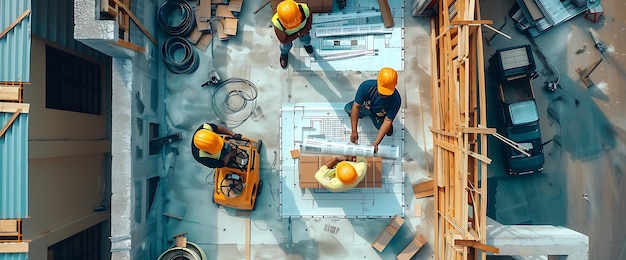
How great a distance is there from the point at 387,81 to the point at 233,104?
140 inches

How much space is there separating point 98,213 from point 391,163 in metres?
6.85

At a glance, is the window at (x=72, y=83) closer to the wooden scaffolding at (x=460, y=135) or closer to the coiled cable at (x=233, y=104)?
the coiled cable at (x=233, y=104)

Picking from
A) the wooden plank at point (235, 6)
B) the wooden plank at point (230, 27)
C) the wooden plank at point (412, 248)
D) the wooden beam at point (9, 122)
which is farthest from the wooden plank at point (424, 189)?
the wooden beam at point (9, 122)

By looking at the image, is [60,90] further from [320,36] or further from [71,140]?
[320,36]

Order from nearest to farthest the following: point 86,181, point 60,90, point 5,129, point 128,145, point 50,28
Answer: point 5,129, point 128,145, point 50,28, point 60,90, point 86,181

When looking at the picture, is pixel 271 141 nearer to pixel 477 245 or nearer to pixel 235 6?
pixel 235 6

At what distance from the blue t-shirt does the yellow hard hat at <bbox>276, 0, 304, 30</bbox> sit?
5.28 feet

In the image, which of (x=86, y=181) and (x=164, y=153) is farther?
(x=86, y=181)

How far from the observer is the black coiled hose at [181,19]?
8102 mm

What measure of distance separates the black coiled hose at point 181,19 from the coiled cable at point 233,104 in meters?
1.34

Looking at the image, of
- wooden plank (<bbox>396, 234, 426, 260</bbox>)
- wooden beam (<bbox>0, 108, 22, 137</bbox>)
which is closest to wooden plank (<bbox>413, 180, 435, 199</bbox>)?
wooden plank (<bbox>396, 234, 426, 260</bbox>)

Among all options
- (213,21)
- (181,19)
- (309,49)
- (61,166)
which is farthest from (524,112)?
(61,166)

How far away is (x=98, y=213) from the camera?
9047 mm

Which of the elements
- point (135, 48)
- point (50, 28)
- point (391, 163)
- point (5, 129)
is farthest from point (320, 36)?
point (5, 129)
